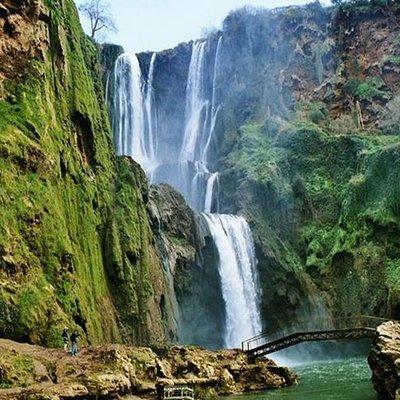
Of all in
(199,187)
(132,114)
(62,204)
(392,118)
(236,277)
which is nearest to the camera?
(62,204)

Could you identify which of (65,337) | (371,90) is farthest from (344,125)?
(65,337)

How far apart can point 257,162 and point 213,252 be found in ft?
50.2

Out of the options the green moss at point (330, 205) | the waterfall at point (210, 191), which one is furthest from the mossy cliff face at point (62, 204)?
the green moss at point (330, 205)

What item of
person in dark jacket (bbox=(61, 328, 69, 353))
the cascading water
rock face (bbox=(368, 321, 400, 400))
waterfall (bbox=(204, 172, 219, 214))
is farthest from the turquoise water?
waterfall (bbox=(204, 172, 219, 214))

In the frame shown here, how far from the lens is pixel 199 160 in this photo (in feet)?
225

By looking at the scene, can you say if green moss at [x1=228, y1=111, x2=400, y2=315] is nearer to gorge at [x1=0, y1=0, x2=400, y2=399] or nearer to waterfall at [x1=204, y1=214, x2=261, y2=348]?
gorge at [x1=0, y1=0, x2=400, y2=399]

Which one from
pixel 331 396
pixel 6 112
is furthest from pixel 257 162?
pixel 331 396

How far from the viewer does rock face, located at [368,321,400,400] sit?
20.6 meters

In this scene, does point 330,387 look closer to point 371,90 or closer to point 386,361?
point 386,361

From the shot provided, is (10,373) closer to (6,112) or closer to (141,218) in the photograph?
(6,112)

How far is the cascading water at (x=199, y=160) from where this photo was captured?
47.5 m

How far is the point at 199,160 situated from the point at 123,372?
46.6m

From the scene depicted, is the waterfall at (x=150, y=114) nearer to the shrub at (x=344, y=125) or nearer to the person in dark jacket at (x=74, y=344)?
the shrub at (x=344, y=125)

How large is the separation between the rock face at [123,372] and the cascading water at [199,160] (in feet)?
48.6
